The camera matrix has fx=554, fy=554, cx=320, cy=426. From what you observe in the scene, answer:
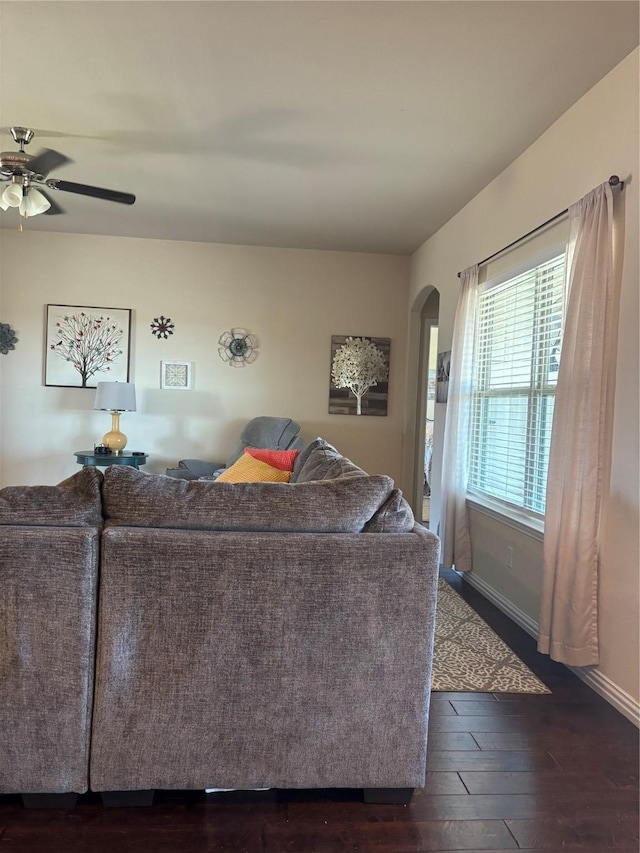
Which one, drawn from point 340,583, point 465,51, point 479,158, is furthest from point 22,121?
point 340,583

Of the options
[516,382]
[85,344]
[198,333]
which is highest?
[198,333]

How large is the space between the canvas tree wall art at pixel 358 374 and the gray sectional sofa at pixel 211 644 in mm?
4003

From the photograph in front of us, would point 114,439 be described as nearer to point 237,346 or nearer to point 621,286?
point 237,346

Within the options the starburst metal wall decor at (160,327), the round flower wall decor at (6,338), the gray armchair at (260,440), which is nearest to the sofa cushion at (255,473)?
the gray armchair at (260,440)

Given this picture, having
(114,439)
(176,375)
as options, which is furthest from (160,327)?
(114,439)

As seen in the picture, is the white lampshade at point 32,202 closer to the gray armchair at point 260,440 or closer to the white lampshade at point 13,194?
the white lampshade at point 13,194

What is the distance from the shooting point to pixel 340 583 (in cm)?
156

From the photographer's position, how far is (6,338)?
17.1 feet

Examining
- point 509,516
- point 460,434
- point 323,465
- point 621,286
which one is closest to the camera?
point 621,286

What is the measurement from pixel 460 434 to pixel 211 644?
8.82ft

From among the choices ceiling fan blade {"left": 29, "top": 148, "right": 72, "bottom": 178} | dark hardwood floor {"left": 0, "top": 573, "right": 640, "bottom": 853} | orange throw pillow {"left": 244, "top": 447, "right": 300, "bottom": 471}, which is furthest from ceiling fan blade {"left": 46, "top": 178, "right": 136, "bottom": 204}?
dark hardwood floor {"left": 0, "top": 573, "right": 640, "bottom": 853}

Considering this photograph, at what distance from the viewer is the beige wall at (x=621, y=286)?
225 cm

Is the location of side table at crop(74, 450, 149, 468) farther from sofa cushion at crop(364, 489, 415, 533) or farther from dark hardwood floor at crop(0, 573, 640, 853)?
sofa cushion at crop(364, 489, 415, 533)

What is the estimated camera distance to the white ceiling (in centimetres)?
216
